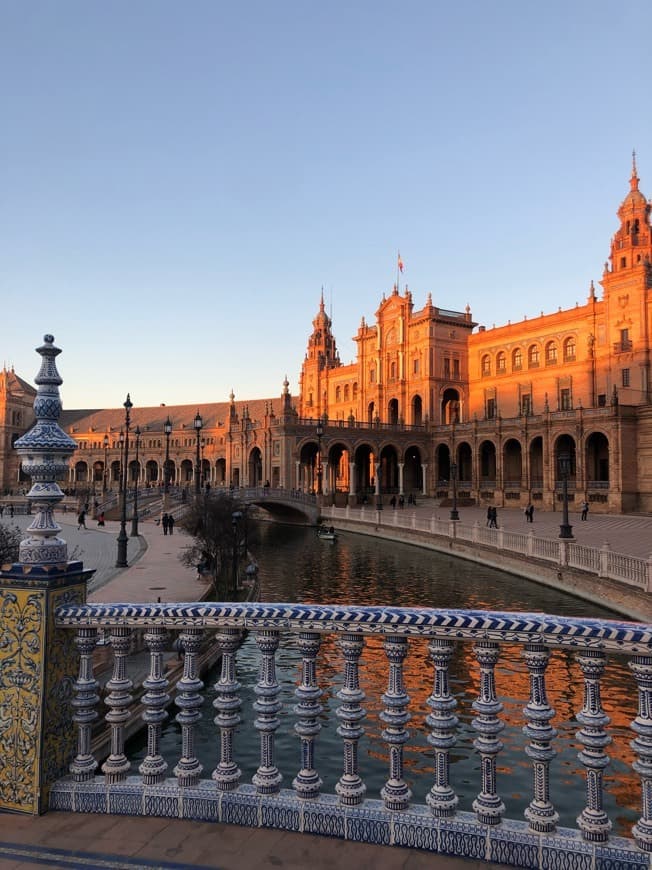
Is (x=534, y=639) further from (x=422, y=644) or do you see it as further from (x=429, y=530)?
(x=429, y=530)

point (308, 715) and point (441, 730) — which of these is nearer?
point (441, 730)

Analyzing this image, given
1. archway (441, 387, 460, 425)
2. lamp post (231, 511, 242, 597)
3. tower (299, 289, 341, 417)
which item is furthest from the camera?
tower (299, 289, 341, 417)

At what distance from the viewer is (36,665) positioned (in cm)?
388

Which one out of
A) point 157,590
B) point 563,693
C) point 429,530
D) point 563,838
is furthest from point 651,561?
point 429,530

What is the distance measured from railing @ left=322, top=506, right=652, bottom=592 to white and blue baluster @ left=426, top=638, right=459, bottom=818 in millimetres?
14366

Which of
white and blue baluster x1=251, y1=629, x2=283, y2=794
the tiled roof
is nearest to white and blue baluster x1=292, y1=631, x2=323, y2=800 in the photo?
white and blue baluster x1=251, y1=629, x2=283, y2=794

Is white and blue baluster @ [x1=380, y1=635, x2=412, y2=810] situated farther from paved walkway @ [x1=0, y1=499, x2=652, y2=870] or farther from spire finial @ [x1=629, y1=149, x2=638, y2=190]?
spire finial @ [x1=629, y1=149, x2=638, y2=190]

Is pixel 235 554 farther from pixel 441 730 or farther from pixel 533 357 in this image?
pixel 533 357

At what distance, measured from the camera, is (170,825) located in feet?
12.1

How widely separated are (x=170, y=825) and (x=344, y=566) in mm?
23839

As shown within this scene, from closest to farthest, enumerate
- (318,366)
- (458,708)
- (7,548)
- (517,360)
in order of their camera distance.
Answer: (458,708) → (7,548) → (517,360) → (318,366)

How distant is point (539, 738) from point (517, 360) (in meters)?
65.0

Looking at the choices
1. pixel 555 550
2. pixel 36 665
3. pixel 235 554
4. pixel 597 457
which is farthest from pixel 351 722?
pixel 597 457

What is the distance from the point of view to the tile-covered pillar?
3.83 m
